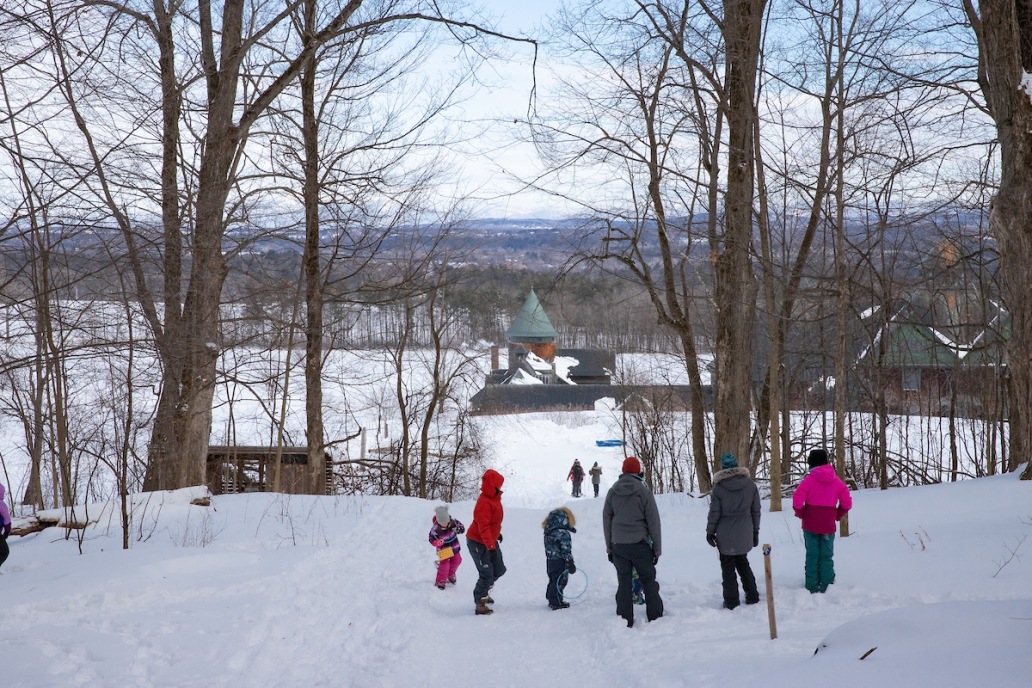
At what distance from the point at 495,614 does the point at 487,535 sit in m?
0.77

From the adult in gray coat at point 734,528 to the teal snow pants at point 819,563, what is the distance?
0.51 m

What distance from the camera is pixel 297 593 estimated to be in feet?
23.2

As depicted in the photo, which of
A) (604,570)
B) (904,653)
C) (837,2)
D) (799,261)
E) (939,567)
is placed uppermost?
(837,2)

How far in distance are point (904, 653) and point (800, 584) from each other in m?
3.71

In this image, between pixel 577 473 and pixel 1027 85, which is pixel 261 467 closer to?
pixel 577 473

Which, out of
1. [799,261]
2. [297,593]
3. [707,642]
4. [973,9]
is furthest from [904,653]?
[973,9]

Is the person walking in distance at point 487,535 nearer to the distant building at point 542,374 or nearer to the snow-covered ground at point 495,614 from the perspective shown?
the snow-covered ground at point 495,614

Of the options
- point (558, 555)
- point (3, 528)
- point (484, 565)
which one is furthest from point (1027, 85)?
point (3, 528)

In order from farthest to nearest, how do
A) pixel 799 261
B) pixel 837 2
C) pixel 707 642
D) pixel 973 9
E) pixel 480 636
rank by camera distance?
pixel 799 261
pixel 973 9
pixel 837 2
pixel 480 636
pixel 707 642

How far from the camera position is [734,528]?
655cm

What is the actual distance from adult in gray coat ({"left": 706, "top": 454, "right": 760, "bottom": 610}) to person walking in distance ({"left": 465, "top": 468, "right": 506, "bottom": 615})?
2.14 metres

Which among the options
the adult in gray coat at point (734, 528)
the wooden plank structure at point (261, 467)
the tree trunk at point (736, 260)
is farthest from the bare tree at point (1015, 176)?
the wooden plank structure at point (261, 467)

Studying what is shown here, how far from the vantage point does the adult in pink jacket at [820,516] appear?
660 cm

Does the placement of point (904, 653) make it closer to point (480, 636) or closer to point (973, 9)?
point (480, 636)
